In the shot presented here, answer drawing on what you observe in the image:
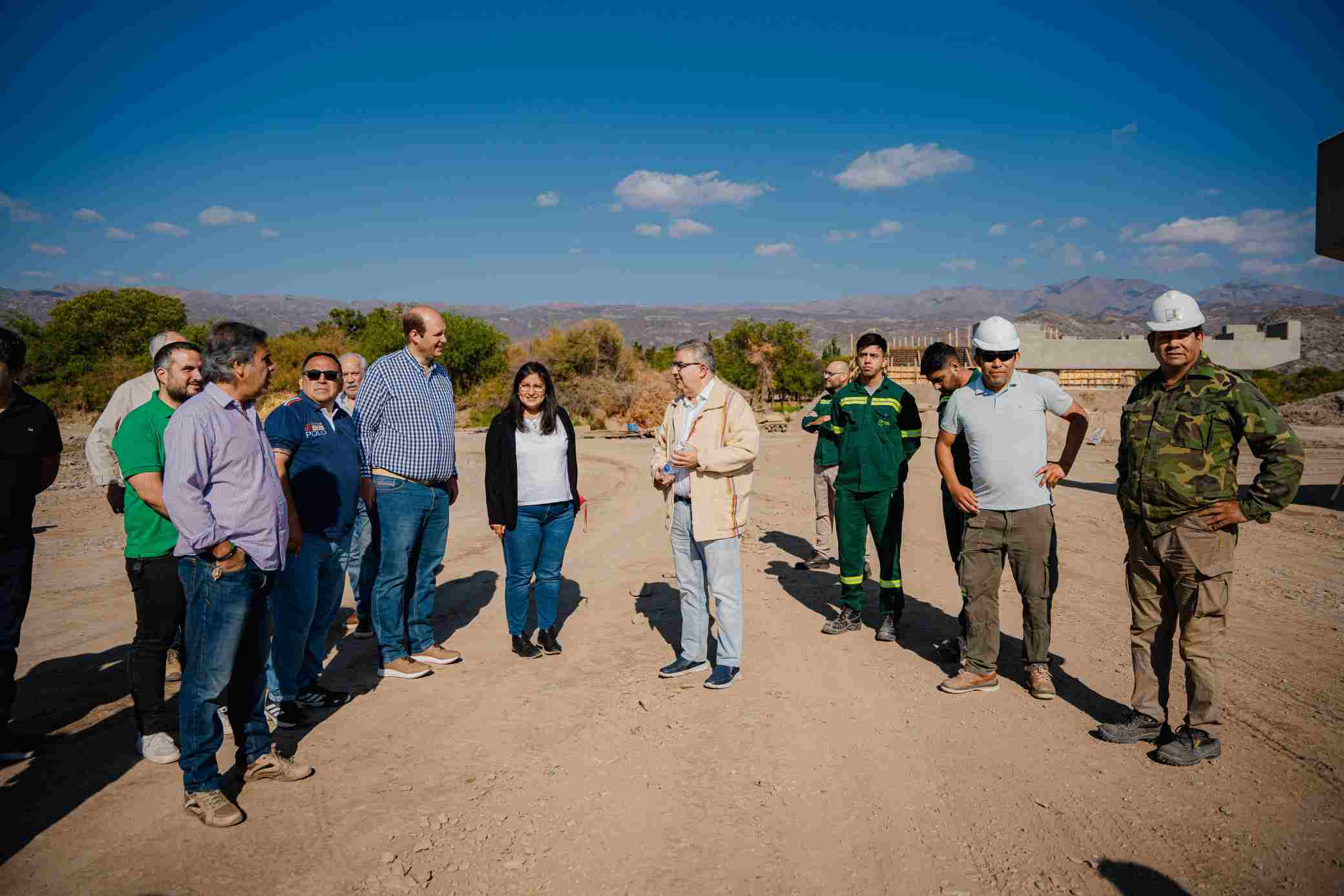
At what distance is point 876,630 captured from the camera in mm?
5910

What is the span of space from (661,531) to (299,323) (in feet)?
600

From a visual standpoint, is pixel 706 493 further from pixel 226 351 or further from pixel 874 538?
pixel 226 351

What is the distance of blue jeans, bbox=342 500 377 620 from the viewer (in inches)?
234

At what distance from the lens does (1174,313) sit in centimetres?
379

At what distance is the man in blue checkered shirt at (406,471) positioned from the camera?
16.0ft

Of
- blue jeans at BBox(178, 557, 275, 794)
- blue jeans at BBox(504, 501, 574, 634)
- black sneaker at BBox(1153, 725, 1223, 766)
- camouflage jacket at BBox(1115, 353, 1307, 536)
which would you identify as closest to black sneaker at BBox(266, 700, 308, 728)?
blue jeans at BBox(178, 557, 275, 794)

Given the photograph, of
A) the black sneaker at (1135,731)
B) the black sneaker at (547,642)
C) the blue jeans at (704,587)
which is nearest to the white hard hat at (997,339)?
the blue jeans at (704,587)

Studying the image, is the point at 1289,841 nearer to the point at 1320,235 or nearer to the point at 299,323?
the point at 1320,235

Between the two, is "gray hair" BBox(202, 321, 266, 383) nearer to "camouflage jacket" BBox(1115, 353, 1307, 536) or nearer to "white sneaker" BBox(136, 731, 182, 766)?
"white sneaker" BBox(136, 731, 182, 766)

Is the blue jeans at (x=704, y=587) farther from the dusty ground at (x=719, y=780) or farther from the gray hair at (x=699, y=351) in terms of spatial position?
the gray hair at (x=699, y=351)

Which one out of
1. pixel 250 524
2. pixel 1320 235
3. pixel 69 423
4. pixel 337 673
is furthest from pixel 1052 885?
pixel 69 423

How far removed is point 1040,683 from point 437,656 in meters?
3.93

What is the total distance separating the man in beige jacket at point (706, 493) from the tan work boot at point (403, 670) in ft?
5.33

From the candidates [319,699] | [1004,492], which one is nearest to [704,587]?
[1004,492]
